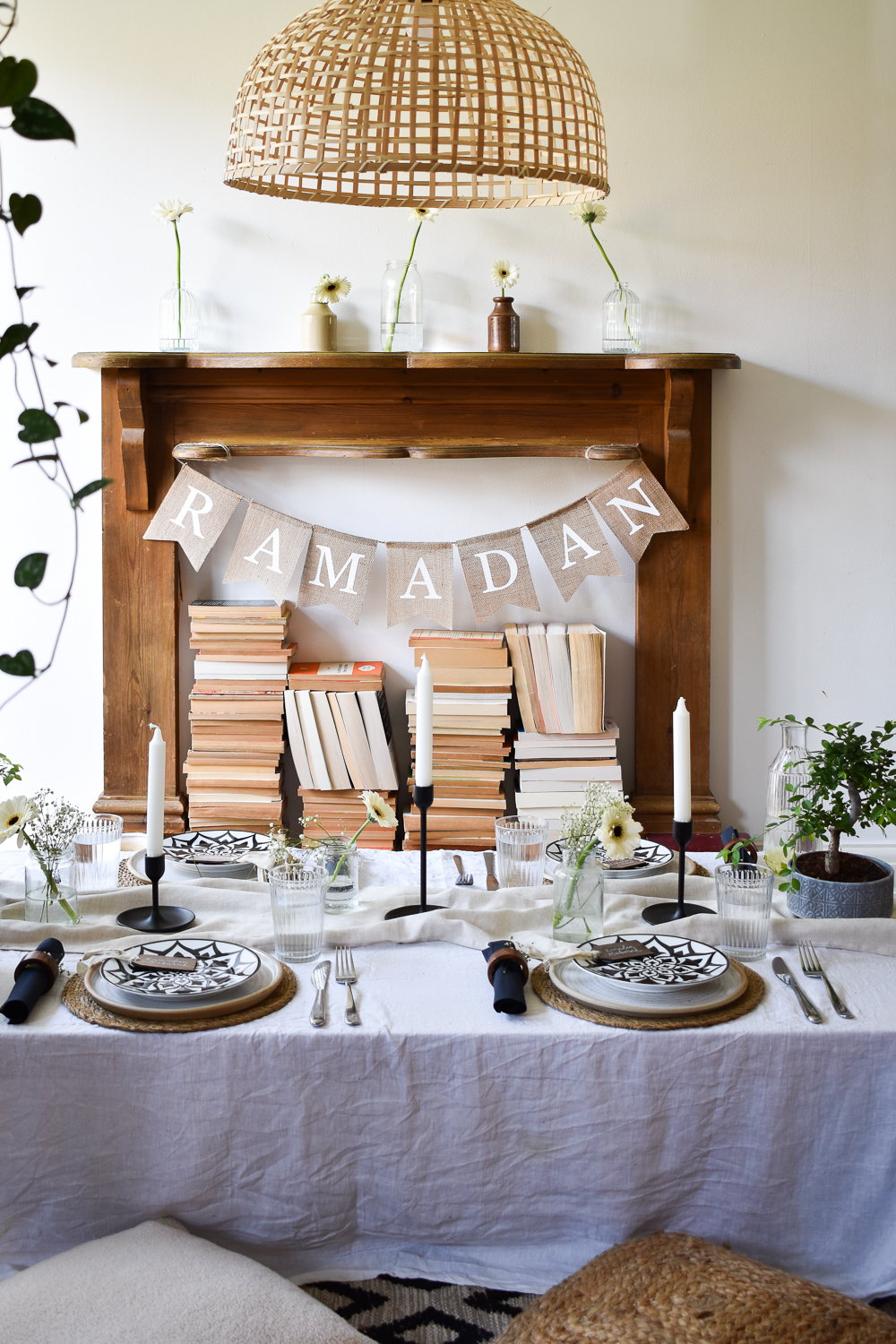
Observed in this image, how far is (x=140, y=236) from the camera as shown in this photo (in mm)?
2881

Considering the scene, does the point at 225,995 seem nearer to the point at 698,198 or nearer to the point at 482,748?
the point at 482,748

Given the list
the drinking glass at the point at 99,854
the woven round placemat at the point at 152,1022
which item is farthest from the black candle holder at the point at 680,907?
the drinking glass at the point at 99,854

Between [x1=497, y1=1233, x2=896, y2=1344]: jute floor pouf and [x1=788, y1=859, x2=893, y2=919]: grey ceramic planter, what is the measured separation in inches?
19.9

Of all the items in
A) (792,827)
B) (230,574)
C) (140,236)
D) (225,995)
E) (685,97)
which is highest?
(685,97)

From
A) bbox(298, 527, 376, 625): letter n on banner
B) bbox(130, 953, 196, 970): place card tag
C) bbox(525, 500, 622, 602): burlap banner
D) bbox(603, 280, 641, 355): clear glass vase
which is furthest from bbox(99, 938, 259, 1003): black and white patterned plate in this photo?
bbox(603, 280, 641, 355): clear glass vase

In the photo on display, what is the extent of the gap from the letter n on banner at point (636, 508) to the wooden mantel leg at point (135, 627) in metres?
1.11

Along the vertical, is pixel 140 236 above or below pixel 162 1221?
above

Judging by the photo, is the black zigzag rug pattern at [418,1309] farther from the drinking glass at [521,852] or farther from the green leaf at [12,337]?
the green leaf at [12,337]

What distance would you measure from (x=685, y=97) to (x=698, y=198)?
0.25 m

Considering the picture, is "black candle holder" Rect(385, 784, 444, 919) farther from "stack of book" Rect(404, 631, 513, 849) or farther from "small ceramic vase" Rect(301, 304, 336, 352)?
"small ceramic vase" Rect(301, 304, 336, 352)

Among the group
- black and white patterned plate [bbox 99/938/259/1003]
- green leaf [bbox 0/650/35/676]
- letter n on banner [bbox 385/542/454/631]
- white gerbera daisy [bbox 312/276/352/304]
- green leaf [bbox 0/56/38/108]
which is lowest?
black and white patterned plate [bbox 99/938/259/1003]

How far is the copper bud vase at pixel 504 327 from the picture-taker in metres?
2.83

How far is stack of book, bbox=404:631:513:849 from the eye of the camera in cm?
280

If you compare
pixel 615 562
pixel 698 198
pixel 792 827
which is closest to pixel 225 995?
pixel 792 827
